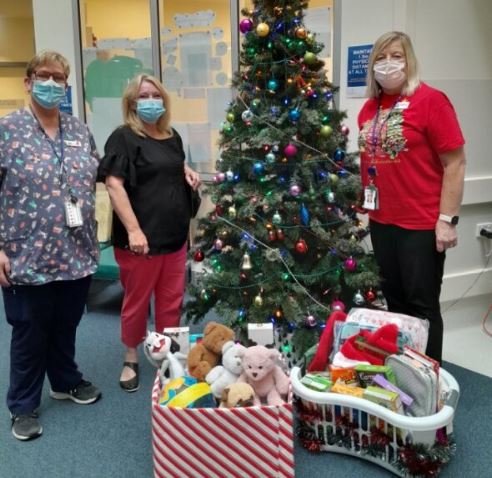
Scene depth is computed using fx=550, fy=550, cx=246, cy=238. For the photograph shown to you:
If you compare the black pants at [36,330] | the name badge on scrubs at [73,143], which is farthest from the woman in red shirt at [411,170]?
the black pants at [36,330]

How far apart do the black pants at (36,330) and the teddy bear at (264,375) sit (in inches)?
31.9

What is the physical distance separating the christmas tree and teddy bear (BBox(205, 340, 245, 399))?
Result: 47 centimetres

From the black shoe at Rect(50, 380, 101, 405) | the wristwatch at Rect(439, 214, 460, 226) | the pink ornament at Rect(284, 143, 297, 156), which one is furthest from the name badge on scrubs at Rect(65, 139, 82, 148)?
the wristwatch at Rect(439, 214, 460, 226)

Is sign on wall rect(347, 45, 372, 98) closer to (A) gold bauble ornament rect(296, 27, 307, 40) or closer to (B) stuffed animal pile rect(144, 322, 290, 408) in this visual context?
(A) gold bauble ornament rect(296, 27, 307, 40)

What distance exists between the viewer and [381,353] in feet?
6.63

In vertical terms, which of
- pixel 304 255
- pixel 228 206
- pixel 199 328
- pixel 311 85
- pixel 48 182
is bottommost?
pixel 199 328

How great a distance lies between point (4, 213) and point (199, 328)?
1.70 metres

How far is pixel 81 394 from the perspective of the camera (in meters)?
2.54

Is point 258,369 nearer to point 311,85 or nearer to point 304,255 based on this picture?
point 304,255

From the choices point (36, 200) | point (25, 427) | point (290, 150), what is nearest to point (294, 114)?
point (290, 150)

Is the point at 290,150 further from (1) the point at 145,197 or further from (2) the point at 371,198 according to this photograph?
(1) the point at 145,197

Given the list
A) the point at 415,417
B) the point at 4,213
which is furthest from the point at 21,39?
the point at 415,417

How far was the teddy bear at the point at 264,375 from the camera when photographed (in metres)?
1.90

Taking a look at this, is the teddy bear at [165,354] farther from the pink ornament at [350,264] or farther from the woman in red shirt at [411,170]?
the woman in red shirt at [411,170]
